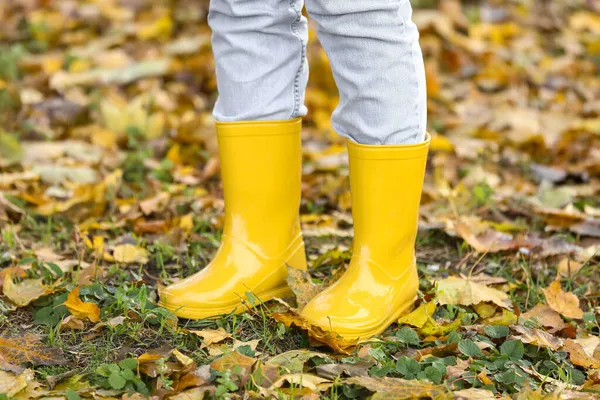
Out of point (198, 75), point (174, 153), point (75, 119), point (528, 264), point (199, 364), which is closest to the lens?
point (199, 364)

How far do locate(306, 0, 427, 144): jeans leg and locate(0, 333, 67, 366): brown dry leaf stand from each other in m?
0.67

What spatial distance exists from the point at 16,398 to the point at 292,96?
76 cm

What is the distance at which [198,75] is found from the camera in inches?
125

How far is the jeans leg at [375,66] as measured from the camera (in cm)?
132

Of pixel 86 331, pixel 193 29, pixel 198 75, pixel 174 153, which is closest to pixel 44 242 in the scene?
pixel 86 331

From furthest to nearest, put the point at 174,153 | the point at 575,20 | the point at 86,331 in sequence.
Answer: the point at 575,20
the point at 174,153
the point at 86,331

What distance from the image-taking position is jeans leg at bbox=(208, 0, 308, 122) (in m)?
1.46

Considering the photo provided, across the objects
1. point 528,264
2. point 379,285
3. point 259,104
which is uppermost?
point 259,104

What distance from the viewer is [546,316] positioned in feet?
4.98

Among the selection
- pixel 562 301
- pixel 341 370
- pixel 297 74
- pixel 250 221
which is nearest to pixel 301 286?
pixel 250 221

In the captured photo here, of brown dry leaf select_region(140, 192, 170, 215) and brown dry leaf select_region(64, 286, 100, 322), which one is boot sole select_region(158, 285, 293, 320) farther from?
brown dry leaf select_region(140, 192, 170, 215)

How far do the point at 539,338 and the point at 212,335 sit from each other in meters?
0.61

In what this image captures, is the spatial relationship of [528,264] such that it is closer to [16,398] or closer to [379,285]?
[379,285]

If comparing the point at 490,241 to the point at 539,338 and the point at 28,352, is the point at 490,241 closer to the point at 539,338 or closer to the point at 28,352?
the point at 539,338
